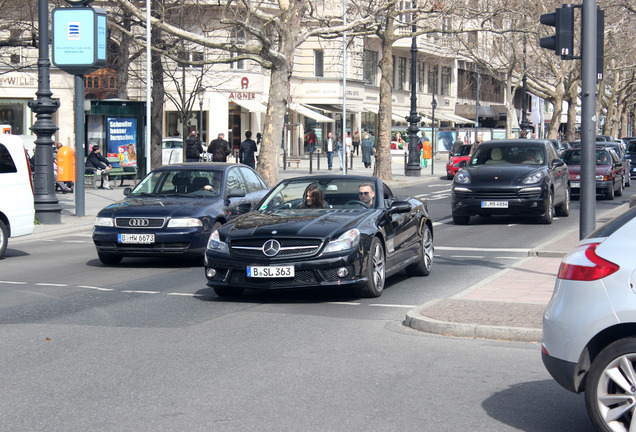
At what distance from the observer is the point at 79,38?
21328 millimetres

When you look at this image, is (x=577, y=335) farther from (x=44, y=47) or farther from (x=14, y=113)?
(x=14, y=113)

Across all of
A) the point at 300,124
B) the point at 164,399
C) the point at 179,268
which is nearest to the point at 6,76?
the point at 300,124

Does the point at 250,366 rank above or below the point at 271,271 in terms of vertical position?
below

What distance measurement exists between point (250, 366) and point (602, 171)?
23.0 meters

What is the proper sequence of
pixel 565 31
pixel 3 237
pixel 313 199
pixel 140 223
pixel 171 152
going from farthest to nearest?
pixel 171 152
pixel 3 237
pixel 140 223
pixel 313 199
pixel 565 31

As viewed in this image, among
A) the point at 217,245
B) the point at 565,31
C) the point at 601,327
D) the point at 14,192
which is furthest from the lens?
the point at 14,192

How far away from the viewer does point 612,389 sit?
4.97 meters

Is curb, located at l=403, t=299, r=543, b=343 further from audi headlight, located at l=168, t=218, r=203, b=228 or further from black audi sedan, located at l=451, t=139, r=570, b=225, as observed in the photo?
black audi sedan, located at l=451, t=139, r=570, b=225

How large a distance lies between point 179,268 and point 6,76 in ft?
135

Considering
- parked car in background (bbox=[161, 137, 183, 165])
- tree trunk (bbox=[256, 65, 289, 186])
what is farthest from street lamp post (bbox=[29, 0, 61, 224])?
parked car in background (bbox=[161, 137, 183, 165])

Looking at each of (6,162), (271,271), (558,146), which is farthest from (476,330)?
(558,146)

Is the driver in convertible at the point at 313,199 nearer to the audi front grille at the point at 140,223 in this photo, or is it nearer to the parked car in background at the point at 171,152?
the audi front grille at the point at 140,223

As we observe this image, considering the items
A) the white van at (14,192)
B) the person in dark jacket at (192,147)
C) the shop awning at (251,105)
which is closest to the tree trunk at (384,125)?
the person in dark jacket at (192,147)

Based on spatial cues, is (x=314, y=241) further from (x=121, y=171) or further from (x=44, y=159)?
(x=121, y=171)
